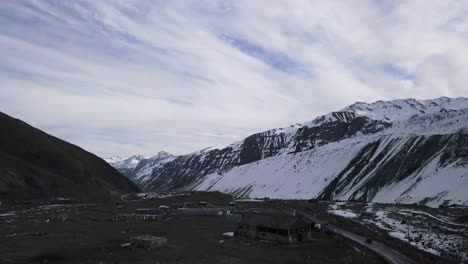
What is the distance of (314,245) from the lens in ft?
202

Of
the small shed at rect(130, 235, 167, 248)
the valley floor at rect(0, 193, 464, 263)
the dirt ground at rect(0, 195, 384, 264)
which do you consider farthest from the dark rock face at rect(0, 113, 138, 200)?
the small shed at rect(130, 235, 167, 248)

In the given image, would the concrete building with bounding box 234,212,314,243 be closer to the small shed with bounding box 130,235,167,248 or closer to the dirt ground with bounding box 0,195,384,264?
the dirt ground with bounding box 0,195,384,264

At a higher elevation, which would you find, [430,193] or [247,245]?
[430,193]

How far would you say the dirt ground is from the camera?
48.3 meters

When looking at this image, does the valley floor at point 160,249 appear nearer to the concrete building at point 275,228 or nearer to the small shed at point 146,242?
the small shed at point 146,242

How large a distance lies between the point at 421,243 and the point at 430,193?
6775 centimetres

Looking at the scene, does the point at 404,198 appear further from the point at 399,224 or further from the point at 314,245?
the point at 314,245

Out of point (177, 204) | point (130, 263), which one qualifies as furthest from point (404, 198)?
point (130, 263)

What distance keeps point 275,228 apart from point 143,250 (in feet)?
68.0

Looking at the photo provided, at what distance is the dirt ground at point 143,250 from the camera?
159 ft

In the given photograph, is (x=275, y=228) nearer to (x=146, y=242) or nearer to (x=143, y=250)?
(x=146, y=242)

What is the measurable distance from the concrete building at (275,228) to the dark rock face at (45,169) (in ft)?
281

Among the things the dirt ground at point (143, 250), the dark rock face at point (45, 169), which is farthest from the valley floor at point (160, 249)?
the dark rock face at point (45, 169)

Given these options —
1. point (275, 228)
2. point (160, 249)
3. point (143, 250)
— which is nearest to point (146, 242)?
point (160, 249)
